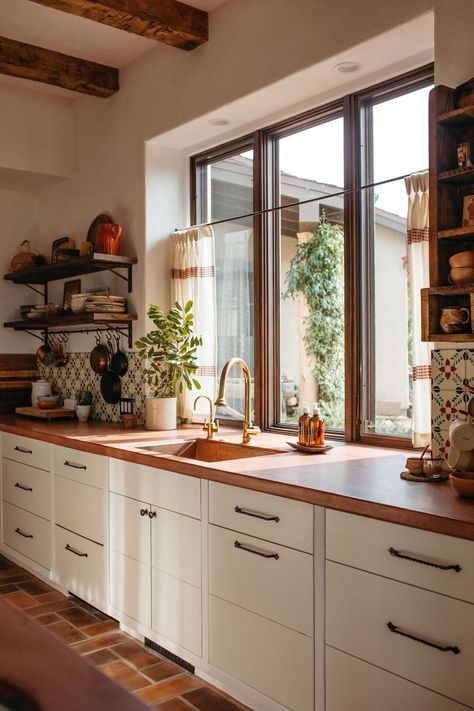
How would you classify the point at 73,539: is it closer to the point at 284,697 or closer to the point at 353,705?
the point at 284,697

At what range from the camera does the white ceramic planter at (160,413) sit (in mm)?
3939

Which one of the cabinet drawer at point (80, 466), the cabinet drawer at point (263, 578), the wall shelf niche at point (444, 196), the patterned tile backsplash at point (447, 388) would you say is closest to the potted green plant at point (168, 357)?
the cabinet drawer at point (80, 466)

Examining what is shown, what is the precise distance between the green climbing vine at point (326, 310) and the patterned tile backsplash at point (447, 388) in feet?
2.88

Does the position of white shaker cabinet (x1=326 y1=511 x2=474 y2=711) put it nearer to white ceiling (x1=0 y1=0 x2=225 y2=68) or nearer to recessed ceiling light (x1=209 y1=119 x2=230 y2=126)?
recessed ceiling light (x1=209 y1=119 x2=230 y2=126)

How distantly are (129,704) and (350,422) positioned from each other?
2.59 meters

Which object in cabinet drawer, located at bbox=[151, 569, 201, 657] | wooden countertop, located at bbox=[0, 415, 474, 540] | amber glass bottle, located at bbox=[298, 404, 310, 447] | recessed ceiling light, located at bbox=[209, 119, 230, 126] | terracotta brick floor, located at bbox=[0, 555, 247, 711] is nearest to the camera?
wooden countertop, located at bbox=[0, 415, 474, 540]

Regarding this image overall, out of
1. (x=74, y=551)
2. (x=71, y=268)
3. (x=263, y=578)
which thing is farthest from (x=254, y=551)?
(x=71, y=268)

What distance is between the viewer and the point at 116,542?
3277 millimetres

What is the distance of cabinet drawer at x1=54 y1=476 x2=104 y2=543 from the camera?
3412 mm

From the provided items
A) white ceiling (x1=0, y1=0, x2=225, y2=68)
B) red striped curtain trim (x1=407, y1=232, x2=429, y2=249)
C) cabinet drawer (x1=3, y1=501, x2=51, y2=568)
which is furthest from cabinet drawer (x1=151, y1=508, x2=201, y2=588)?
white ceiling (x1=0, y1=0, x2=225, y2=68)

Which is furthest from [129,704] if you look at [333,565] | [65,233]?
[65,233]

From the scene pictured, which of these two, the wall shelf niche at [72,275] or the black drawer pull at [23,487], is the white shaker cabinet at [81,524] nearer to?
the black drawer pull at [23,487]

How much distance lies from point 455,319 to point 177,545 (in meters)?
1.42

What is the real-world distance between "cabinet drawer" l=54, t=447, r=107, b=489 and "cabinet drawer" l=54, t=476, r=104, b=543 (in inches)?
1.3
